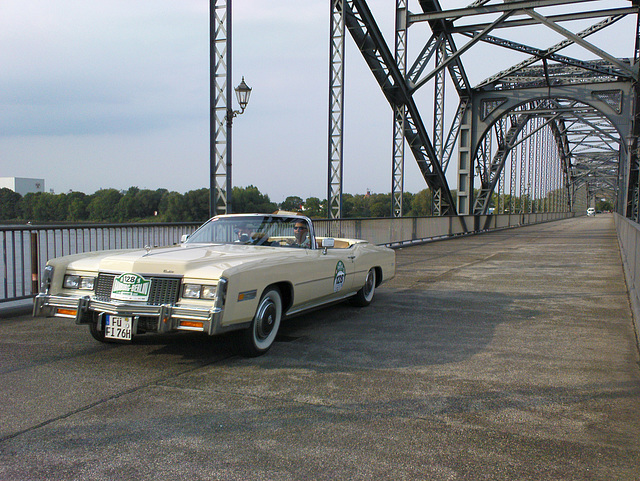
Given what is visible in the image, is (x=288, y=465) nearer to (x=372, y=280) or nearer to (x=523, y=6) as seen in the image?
(x=372, y=280)

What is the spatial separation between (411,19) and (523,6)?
465cm

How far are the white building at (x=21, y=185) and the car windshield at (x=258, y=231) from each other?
832 cm

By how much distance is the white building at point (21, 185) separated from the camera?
13.0 metres

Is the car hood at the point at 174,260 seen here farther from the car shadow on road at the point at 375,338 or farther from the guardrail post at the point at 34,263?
the guardrail post at the point at 34,263

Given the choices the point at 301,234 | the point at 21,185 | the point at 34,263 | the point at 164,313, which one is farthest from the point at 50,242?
the point at 21,185

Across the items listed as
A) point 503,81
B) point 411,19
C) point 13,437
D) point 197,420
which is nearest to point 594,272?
point 197,420

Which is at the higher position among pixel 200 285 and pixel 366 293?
pixel 200 285

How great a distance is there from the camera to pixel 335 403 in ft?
12.7

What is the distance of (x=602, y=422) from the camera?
11.8ft

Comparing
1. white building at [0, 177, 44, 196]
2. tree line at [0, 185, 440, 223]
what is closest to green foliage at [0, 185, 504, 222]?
tree line at [0, 185, 440, 223]

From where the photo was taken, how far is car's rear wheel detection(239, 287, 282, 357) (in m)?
4.91

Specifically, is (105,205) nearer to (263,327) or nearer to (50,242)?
(50,242)

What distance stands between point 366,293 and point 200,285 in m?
3.81

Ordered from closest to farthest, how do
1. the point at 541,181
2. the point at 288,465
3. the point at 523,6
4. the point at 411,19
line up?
the point at 288,465 → the point at 523,6 → the point at 411,19 → the point at 541,181
